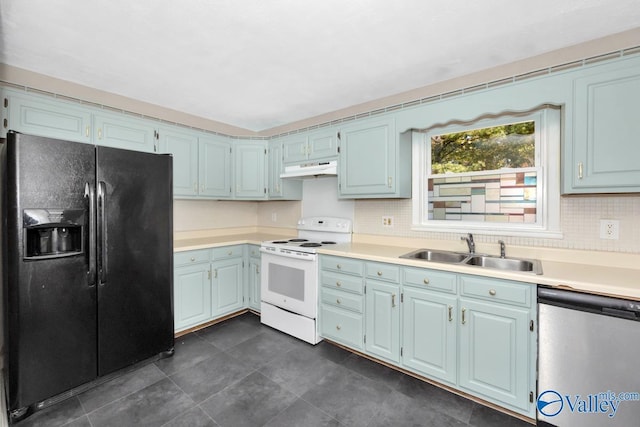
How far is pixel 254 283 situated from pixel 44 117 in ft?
7.72

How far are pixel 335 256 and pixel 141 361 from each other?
70.7 inches

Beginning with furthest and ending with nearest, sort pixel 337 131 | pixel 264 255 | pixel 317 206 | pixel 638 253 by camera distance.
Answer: pixel 317 206
pixel 264 255
pixel 337 131
pixel 638 253

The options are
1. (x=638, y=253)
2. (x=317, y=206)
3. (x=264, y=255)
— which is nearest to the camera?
(x=638, y=253)

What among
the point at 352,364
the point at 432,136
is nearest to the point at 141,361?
the point at 352,364

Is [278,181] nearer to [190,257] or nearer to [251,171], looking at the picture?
[251,171]

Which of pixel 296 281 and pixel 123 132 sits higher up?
pixel 123 132

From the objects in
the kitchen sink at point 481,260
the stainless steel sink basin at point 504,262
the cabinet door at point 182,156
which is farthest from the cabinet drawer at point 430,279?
the cabinet door at point 182,156

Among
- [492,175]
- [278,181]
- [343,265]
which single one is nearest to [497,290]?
[492,175]

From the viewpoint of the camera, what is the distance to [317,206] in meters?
3.49

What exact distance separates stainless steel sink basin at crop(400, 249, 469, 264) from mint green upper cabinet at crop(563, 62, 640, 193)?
0.89 m

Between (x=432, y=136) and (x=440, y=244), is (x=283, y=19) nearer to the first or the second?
(x=432, y=136)

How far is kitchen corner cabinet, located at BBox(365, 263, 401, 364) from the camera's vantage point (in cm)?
223

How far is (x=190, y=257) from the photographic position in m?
2.86

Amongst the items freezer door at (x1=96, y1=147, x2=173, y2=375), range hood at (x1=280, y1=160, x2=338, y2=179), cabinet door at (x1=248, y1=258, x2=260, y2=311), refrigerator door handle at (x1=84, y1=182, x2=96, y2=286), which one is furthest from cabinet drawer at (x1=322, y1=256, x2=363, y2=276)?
refrigerator door handle at (x1=84, y1=182, x2=96, y2=286)
